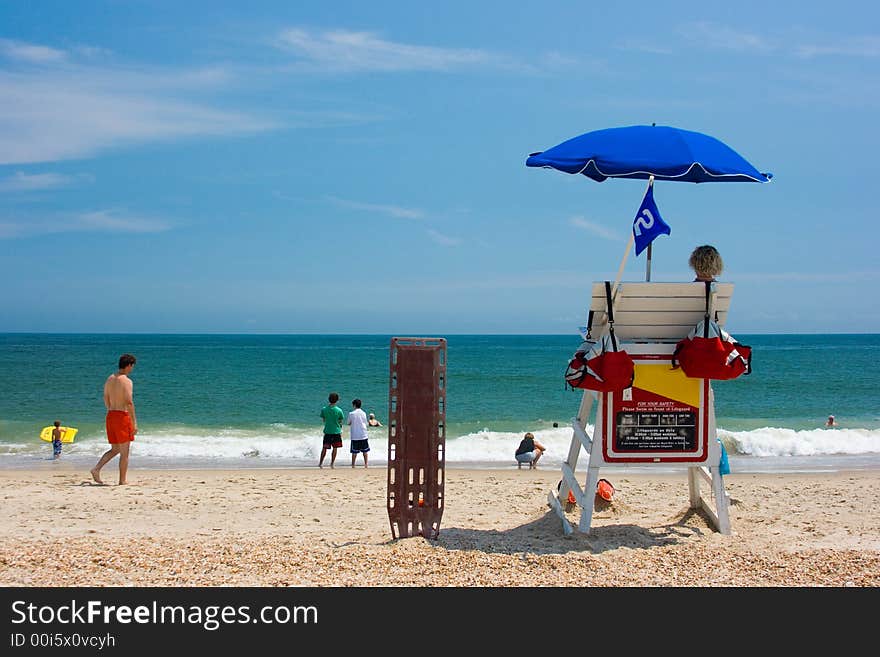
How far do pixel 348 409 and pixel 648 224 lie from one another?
91.2 feet

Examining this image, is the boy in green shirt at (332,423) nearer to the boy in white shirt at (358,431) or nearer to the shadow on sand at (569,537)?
the boy in white shirt at (358,431)

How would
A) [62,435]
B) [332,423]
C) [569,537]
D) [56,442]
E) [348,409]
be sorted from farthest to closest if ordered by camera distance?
[348,409], [62,435], [56,442], [332,423], [569,537]

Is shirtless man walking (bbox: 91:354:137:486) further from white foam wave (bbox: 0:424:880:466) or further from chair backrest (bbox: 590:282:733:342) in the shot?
white foam wave (bbox: 0:424:880:466)

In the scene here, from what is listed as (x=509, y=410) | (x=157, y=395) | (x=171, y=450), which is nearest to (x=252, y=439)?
(x=171, y=450)

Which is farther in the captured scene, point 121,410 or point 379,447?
point 379,447

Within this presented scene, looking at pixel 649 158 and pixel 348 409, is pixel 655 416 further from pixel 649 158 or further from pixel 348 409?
pixel 348 409

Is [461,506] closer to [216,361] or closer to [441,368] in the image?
[441,368]

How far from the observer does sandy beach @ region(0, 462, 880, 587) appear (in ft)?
15.2

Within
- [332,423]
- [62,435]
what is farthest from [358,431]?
[62,435]

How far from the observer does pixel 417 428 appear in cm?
563

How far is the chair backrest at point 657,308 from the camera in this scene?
18.5 ft

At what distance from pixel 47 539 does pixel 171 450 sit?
1280 cm

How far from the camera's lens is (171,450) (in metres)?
18.3

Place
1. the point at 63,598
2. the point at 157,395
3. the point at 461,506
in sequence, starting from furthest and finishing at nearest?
1. the point at 157,395
2. the point at 461,506
3. the point at 63,598
